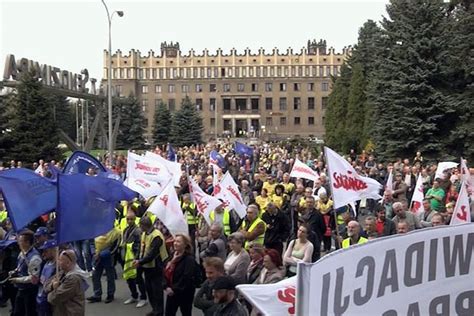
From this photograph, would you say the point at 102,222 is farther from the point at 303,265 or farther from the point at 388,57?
the point at 388,57

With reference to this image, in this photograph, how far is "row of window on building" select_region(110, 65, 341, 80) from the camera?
109 m

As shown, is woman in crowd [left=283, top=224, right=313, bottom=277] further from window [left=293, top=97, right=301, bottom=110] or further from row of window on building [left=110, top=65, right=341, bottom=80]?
row of window on building [left=110, top=65, right=341, bottom=80]

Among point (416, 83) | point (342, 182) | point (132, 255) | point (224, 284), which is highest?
point (416, 83)

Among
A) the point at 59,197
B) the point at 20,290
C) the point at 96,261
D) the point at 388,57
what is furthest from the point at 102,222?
the point at 388,57

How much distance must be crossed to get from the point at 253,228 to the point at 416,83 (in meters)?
23.6

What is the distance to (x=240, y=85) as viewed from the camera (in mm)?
109375

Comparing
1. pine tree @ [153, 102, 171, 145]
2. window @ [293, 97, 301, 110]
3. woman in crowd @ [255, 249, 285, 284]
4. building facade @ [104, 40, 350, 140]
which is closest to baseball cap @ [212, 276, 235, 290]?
woman in crowd @ [255, 249, 285, 284]

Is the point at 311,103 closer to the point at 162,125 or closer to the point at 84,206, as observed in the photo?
the point at 162,125

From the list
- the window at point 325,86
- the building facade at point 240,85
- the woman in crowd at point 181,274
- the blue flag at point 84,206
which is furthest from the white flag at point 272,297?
the window at point 325,86

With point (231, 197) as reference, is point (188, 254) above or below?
below

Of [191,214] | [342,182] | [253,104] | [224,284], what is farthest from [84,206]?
[253,104]

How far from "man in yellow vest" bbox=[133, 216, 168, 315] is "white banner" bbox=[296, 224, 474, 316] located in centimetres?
543

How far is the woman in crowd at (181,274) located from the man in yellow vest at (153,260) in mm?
887

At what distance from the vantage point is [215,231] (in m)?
8.09
